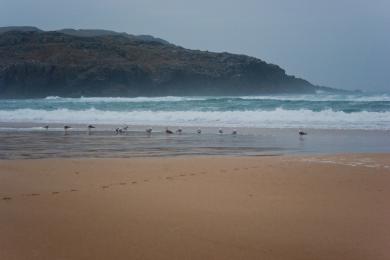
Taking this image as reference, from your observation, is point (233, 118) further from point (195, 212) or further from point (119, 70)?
point (119, 70)

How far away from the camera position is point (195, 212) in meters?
5.38

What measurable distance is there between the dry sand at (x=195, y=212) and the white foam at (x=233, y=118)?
43.6 ft

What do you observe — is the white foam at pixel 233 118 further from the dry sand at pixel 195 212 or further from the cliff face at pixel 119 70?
the cliff face at pixel 119 70

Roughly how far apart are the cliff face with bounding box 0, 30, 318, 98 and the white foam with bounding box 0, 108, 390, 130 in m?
33.7

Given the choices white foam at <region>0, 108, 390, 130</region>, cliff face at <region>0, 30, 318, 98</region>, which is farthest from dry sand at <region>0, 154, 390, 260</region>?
cliff face at <region>0, 30, 318, 98</region>

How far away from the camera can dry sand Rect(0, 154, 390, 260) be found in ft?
13.8

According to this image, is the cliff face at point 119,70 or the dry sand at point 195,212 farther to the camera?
the cliff face at point 119,70

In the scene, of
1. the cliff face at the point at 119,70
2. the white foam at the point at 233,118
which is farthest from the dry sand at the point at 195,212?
the cliff face at the point at 119,70

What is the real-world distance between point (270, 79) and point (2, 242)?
81462mm

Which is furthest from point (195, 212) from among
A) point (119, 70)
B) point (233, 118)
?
point (119, 70)

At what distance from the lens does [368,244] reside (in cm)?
438

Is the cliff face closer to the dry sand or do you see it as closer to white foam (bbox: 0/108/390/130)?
white foam (bbox: 0/108/390/130)

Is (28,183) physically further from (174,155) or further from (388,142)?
(388,142)

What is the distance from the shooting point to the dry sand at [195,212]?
13.8ft
